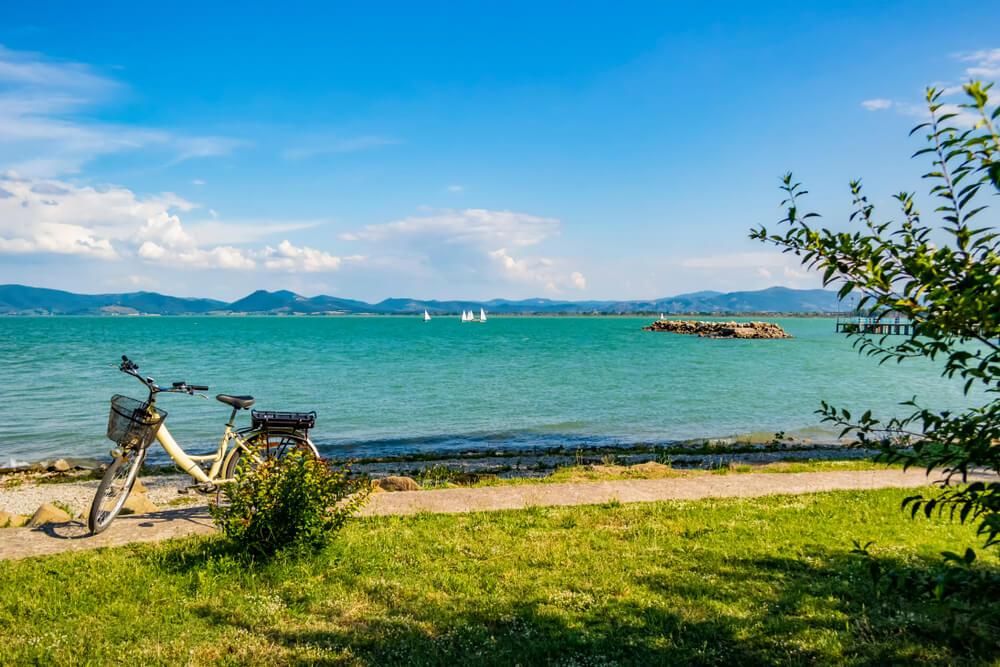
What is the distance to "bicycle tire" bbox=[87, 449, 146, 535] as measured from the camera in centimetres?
792

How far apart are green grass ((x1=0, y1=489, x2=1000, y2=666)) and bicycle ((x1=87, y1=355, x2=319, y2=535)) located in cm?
97

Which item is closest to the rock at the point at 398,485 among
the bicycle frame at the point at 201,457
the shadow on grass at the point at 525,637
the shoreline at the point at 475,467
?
the shoreline at the point at 475,467

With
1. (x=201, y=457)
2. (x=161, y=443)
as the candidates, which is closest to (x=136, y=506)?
(x=201, y=457)

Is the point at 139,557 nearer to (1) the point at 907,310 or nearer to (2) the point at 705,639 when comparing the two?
(2) the point at 705,639

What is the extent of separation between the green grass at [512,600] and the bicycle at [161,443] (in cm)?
97

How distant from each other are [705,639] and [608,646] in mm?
881

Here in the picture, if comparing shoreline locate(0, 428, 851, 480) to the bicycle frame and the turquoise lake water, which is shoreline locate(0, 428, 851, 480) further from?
the bicycle frame

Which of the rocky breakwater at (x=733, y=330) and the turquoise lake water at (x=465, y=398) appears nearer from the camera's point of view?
the turquoise lake water at (x=465, y=398)

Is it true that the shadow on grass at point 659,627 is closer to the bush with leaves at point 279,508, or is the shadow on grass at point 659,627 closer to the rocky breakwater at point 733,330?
the bush with leaves at point 279,508

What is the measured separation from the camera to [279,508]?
709 cm

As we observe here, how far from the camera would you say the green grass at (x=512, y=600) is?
17.0 ft

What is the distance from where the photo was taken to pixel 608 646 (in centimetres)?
532

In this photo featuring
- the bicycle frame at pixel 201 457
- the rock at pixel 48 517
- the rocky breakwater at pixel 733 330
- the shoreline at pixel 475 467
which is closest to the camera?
the bicycle frame at pixel 201 457

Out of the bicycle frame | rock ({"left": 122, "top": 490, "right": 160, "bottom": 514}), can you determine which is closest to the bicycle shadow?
the bicycle frame
